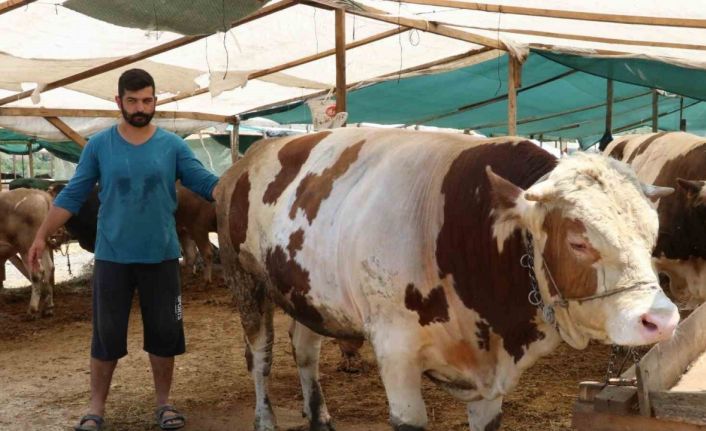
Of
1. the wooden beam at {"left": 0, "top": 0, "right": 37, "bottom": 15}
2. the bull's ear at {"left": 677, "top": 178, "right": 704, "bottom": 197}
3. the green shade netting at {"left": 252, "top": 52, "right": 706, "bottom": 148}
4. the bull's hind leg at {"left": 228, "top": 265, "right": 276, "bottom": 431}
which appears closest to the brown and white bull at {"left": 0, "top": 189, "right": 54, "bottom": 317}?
the green shade netting at {"left": 252, "top": 52, "right": 706, "bottom": 148}

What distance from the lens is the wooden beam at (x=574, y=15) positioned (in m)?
5.68

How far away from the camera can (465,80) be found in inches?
397

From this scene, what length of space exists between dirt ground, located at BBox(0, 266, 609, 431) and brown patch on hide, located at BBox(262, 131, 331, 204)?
A: 1.62 metres

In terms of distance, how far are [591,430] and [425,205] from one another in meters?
1.26

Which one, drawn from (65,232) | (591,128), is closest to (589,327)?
(65,232)

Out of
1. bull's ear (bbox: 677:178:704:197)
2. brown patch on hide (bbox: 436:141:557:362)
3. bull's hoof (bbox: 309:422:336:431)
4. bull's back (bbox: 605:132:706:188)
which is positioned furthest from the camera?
bull's back (bbox: 605:132:706:188)

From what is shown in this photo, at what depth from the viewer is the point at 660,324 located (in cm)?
249

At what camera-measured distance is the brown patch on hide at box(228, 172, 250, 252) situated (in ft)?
15.1

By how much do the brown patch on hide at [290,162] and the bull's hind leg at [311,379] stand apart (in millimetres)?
927

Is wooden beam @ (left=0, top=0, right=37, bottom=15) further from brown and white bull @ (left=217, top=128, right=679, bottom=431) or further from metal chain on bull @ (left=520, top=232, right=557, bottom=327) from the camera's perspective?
metal chain on bull @ (left=520, top=232, right=557, bottom=327)

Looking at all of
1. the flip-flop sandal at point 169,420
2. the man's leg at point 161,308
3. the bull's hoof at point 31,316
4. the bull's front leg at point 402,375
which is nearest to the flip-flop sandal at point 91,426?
the flip-flop sandal at point 169,420

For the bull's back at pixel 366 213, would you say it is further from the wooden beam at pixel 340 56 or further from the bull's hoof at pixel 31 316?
the bull's hoof at pixel 31 316

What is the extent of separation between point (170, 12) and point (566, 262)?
3298mm

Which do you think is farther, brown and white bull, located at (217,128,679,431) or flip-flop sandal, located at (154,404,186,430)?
flip-flop sandal, located at (154,404,186,430)
